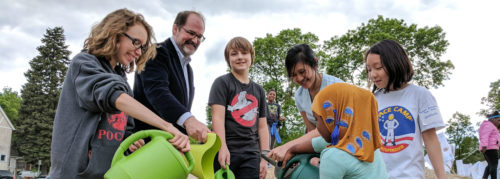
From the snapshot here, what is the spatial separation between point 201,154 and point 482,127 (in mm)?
7876

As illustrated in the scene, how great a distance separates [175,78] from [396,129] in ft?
4.77

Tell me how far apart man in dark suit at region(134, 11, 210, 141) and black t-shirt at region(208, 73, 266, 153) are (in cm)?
28

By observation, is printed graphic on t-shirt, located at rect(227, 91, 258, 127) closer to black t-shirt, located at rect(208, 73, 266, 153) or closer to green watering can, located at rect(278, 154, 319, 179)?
black t-shirt, located at rect(208, 73, 266, 153)

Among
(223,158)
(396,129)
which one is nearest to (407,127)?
(396,129)

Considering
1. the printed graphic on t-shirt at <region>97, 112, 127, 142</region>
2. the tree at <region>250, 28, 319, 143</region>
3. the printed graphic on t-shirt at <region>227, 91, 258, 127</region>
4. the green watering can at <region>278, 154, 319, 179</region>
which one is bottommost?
the green watering can at <region>278, 154, 319, 179</region>

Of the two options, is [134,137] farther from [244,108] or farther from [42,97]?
[42,97]

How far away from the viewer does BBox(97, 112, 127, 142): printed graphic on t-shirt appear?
5.13 feet

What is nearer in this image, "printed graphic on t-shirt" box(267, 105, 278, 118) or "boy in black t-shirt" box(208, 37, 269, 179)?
"boy in black t-shirt" box(208, 37, 269, 179)

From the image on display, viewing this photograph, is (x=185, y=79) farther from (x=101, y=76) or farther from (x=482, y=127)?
(x=482, y=127)

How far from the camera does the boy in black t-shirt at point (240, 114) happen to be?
277 cm

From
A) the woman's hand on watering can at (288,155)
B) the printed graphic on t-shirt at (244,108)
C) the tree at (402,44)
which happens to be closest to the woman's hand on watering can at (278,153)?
the woman's hand on watering can at (288,155)

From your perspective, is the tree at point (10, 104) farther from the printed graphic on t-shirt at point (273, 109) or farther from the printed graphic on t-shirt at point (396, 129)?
the printed graphic on t-shirt at point (396, 129)

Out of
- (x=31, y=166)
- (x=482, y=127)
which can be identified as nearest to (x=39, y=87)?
(x=31, y=166)

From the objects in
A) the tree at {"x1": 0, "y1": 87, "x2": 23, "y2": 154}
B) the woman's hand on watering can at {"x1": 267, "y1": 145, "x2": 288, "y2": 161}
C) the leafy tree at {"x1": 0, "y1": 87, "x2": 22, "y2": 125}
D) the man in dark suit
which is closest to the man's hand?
the man in dark suit
